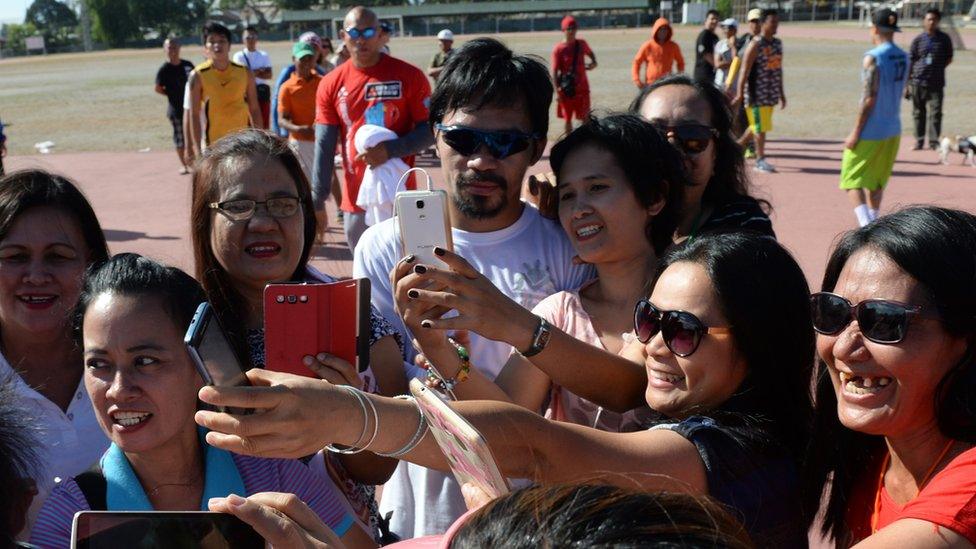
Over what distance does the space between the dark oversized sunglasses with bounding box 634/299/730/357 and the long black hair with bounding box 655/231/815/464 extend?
75 millimetres

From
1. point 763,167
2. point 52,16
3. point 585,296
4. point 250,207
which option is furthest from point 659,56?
point 52,16

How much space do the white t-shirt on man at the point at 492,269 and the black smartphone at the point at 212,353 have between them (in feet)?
3.51

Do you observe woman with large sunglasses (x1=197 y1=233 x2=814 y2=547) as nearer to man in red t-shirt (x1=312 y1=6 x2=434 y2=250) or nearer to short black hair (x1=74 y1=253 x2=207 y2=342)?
short black hair (x1=74 y1=253 x2=207 y2=342)

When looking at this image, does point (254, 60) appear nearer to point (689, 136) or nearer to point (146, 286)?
point (689, 136)

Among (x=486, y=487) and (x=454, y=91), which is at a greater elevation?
(x=454, y=91)

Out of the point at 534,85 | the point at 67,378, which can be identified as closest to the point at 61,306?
the point at 67,378

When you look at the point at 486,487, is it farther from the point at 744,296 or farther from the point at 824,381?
the point at 824,381

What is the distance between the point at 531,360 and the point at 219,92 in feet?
28.5

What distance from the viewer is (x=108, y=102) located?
27.6m

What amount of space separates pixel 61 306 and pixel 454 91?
1405 millimetres

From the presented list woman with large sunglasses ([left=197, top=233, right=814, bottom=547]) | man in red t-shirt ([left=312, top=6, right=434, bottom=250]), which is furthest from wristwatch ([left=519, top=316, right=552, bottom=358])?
man in red t-shirt ([left=312, top=6, right=434, bottom=250])

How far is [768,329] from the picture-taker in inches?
88.0

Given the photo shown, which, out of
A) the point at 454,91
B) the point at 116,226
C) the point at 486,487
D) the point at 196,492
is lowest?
the point at 116,226

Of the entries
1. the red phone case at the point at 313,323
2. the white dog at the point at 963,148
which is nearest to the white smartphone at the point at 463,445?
the red phone case at the point at 313,323
